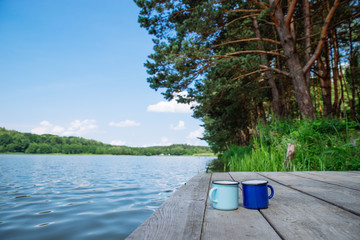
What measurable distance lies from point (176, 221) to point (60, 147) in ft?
236

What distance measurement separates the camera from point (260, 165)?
15.0ft

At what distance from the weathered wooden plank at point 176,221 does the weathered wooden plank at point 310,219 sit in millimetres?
328

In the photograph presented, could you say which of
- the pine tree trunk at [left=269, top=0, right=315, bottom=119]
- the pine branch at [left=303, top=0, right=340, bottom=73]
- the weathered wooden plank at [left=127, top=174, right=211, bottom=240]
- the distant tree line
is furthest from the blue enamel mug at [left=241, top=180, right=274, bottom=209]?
the distant tree line

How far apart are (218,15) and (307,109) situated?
4.00 metres

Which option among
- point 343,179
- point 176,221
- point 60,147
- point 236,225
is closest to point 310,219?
point 236,225

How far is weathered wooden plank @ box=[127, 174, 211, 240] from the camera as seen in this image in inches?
33.1

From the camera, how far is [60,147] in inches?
2522

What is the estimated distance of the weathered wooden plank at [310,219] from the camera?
830 mm

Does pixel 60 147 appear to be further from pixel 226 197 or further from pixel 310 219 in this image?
pixel 310 219

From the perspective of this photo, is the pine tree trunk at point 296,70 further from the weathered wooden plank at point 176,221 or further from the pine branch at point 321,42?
the weathered wooden plank at point 176,221

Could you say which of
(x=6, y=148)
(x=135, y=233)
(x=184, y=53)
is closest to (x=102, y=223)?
(x=135, y=233)

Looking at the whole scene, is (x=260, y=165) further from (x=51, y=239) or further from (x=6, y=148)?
(x=6, y=148)

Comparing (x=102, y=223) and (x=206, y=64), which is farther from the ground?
(x=206, y=64)

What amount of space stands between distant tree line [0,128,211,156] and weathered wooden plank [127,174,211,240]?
67.8 meters
